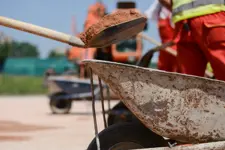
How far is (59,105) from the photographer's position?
460 inches

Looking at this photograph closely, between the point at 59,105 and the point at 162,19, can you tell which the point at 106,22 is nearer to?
the point at 162,19

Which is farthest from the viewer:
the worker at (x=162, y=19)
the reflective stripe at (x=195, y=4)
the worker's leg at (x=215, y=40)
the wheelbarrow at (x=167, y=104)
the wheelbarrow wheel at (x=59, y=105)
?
the wheelbarrow wheel at (x=59, y=105)

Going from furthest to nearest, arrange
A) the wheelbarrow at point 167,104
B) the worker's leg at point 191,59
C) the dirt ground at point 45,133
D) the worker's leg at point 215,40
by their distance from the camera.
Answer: the dirt ground at point 45,133 < the worker's leg at point 191,59 < the worker's leg at point 215,40 < the wheelbarrow at point 167,104

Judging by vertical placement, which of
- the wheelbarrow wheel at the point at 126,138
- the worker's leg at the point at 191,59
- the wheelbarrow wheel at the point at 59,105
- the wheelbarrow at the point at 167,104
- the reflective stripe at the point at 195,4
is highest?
the reflective stripe at the point at 195,4

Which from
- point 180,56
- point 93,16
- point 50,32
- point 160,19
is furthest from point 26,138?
point 93,16

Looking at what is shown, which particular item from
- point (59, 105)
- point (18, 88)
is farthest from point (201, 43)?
point (18, 88)

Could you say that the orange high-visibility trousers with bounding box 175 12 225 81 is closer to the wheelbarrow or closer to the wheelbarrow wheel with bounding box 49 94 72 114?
the wheelbarrow

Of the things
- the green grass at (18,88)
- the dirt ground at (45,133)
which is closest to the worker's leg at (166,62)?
the dirt ground at (45,133)

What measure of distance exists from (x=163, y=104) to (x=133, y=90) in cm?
19

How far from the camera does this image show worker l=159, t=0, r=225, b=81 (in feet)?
13.5

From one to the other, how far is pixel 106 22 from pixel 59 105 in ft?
26.2

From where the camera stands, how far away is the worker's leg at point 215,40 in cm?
410

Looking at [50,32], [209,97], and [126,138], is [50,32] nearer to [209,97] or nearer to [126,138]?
[126,138]

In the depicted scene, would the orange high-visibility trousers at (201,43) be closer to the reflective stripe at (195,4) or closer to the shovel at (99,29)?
the reflective stripe at (195,4)
